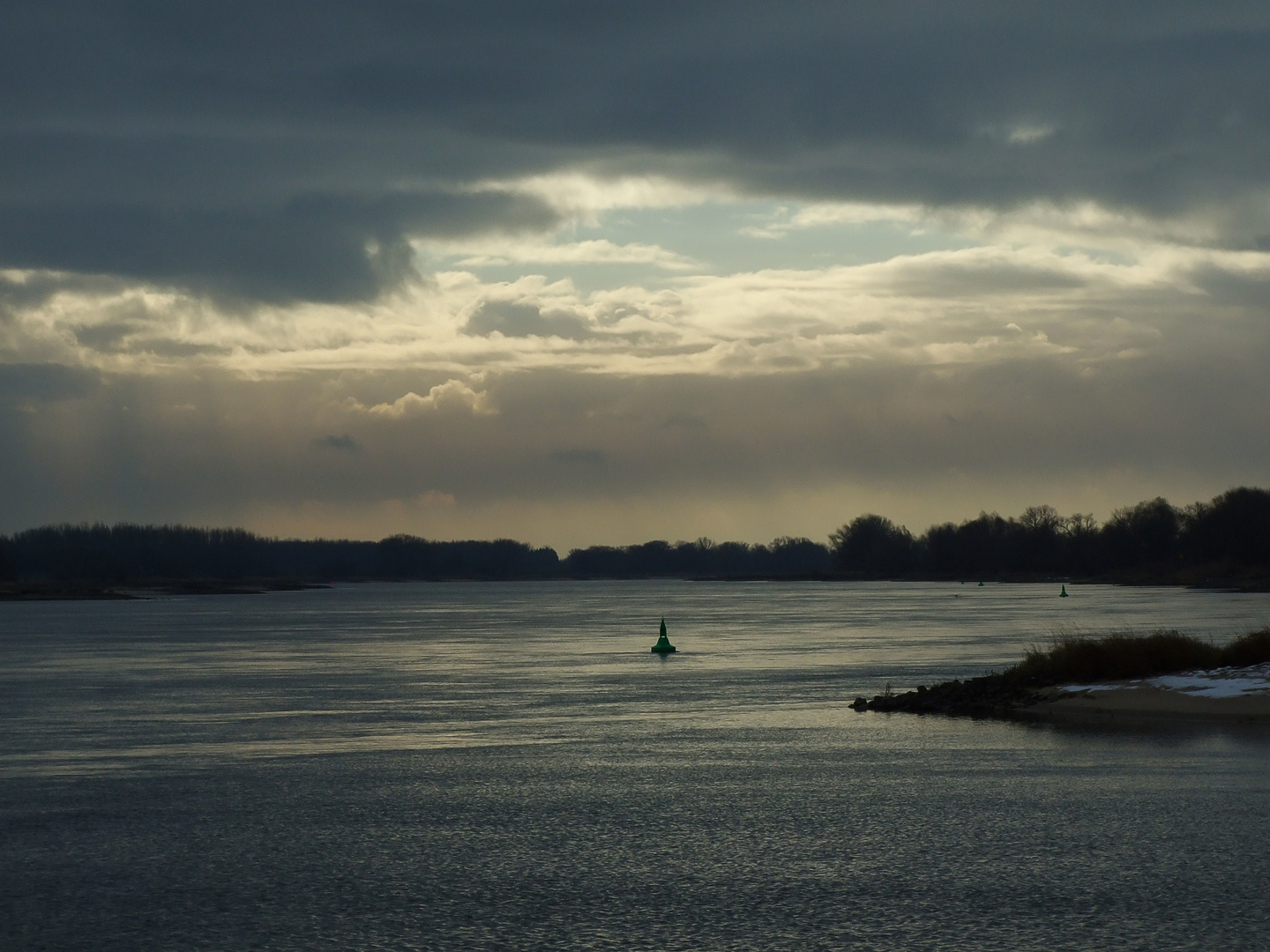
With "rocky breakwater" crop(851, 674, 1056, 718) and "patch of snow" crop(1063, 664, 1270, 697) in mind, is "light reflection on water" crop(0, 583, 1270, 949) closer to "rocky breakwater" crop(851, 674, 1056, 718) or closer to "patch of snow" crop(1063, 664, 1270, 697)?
"rocky breakwater" crop(851, 674, 1056, 718)

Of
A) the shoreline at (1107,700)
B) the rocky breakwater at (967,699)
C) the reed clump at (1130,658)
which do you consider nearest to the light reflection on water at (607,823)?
the rocky breakwater at (967,699)

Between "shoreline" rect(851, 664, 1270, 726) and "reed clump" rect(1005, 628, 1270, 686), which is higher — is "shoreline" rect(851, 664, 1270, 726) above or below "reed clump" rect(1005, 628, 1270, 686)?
below

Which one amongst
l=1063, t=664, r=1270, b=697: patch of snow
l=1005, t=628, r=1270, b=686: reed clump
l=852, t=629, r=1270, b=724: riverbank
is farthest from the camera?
l=1005, t=628, r=1270, b=686: reed clump

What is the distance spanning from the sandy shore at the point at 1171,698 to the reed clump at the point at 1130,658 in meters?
0.89

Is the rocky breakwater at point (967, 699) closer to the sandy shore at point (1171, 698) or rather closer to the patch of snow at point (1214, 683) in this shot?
the sandy shore at point (1171, 698)

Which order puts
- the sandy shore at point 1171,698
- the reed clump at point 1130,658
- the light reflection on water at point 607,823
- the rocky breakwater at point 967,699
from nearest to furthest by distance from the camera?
the light reflection on water at point 607,823 < the sandy shore at point 1171,698 < the rocky breakwater at point 967,699 < the reed clump at point 1130,658

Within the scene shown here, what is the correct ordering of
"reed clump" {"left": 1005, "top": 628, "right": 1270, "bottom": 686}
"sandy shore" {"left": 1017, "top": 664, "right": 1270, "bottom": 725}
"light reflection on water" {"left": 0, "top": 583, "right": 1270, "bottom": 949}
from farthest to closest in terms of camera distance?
"reed clump" {"left": 1005, "top": 628, "right": 1270, "bottom": 686}
"sandy shore" {"left": 1017, "top": 664, "right": 1270, "bottom": 725}
"light reflection on water" {"left": 0, "top": 583, "right": 1270, "bottom": 949}

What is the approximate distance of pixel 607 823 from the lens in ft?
49.2

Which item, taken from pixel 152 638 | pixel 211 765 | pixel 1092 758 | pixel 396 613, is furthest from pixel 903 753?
pixel 396 613

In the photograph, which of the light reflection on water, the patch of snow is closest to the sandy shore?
the patch of snow

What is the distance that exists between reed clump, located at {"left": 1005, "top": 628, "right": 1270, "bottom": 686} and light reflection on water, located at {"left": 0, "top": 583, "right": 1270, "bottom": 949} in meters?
4.12

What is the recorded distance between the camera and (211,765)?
65.3ft

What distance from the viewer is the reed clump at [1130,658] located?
3042 cm

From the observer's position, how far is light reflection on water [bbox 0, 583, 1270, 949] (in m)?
10.7
